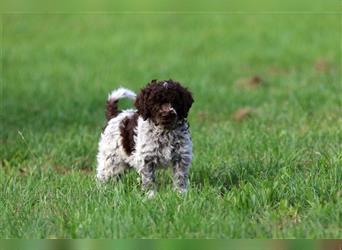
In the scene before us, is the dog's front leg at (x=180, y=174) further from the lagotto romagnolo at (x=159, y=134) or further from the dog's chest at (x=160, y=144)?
the dog's chest at (x=160, y=144)

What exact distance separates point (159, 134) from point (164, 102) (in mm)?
349

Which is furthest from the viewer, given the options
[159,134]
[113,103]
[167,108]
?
[113,103]

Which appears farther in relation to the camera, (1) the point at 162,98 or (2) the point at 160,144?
(2) the point at 160,144

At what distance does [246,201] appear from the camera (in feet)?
23.4

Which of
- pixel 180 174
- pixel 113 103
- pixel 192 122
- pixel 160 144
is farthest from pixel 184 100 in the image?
pixel 192 122

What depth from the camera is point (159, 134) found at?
26.4 feet

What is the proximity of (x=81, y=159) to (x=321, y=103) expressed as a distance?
4275 mm

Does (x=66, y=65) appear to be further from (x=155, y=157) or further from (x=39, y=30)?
(x=155, y=157)

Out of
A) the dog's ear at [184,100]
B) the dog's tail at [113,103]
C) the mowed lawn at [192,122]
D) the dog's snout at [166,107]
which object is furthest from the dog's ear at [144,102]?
the dog's tail at [113,103]

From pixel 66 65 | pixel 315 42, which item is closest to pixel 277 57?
pixel 315 42

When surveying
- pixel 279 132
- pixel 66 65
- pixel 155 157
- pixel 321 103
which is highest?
pixel 66 65

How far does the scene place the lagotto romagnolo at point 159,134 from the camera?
25.8 ft

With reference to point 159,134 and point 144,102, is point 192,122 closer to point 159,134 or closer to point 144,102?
point 159,134

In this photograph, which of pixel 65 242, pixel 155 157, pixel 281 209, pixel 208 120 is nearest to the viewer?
pixel 65 242
